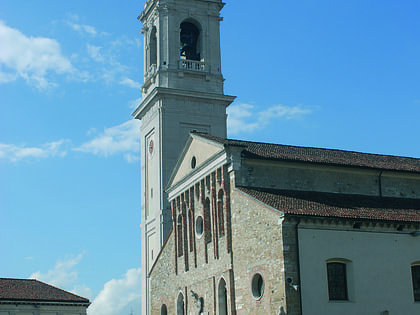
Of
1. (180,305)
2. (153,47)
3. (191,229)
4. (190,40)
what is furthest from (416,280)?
(153,47)

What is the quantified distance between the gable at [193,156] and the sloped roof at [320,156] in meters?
0.45

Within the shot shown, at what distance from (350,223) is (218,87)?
81.5 ft

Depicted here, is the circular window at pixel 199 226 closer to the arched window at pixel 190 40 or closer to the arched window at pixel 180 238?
the arched window at pixel 180 238

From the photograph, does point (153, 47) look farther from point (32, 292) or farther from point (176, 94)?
point (32, 292)

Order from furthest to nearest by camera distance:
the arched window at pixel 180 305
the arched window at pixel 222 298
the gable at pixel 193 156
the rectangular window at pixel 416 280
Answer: the arched window at pixel 180 305 < the gable at pixel 193 156 < the arched window at pixel 222 298 < the rectangular window at pixel 416 280

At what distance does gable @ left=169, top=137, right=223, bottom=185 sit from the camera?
34.3 m

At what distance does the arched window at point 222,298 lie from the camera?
3222 cm

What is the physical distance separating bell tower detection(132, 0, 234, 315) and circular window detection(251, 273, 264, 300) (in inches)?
686

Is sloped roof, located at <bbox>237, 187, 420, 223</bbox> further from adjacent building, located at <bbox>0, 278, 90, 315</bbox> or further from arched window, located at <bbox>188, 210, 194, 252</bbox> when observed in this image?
adjacent building, located at <bbox>0, 278, 90, 315</bbox>

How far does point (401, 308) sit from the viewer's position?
2809 centimetres

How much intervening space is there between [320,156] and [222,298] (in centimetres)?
913

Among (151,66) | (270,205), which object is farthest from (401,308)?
(151,66)

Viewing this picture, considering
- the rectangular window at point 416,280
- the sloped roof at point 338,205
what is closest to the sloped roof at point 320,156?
the sloped roof at point 338,205

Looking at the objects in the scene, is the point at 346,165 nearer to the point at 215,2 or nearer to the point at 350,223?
the point at 350,223
